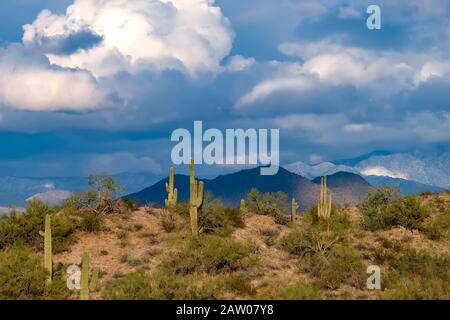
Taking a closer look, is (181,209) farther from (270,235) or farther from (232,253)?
(232,253)

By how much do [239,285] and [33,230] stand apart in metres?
14.3

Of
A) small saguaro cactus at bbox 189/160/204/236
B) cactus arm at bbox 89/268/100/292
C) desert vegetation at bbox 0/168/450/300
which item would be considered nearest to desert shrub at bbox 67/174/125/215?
desert vegetation at bbox 0/168/450/300

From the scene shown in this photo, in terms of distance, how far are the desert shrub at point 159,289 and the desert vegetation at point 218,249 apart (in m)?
0.05

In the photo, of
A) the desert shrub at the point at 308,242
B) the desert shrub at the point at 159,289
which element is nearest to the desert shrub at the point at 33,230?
the desert shrub at the point at 159,289

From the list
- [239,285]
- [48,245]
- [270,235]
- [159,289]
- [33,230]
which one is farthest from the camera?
[270,235]

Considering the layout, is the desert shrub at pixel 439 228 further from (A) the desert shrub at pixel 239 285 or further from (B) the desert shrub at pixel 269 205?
(A) the desert shrub at pixel 239 285

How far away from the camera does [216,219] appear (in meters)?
36.1

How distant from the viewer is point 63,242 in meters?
32.9

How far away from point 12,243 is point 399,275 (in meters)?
20.1

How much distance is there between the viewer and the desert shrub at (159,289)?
22.9m

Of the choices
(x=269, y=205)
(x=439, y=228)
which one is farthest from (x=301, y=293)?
(x=269, y=205)
